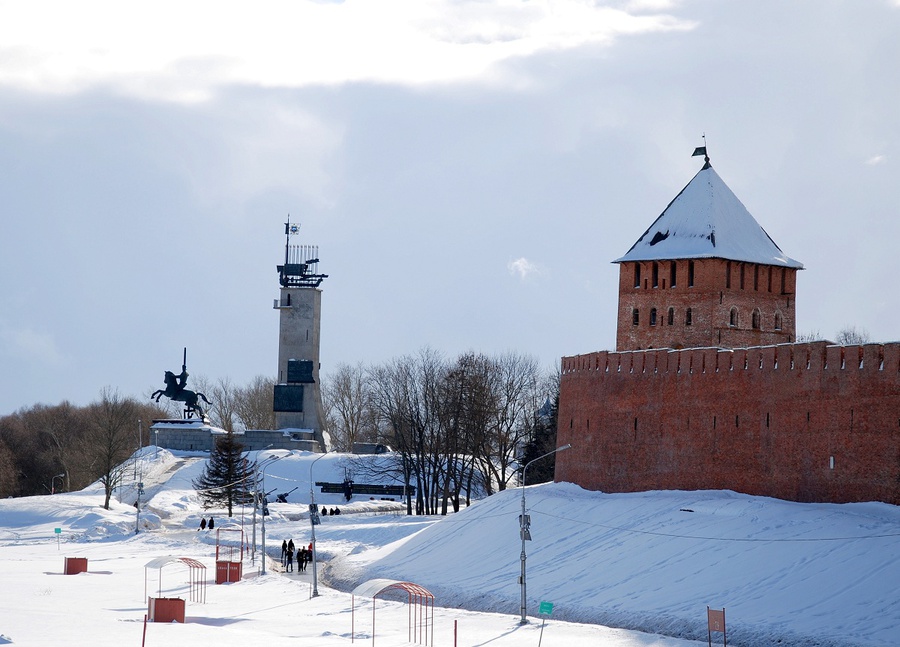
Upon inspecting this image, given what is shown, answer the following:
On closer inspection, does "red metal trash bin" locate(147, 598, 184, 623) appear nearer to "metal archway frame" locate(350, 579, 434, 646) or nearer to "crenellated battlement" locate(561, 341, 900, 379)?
"metal archway frame" locate(350, 579, 434, 646)

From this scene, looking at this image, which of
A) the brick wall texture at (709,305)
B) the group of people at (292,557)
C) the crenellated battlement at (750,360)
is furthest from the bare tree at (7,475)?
the brick wall texture at (709,305)

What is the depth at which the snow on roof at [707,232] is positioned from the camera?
150 ft

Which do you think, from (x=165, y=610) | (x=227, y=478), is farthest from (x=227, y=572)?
(x=227, y=478)

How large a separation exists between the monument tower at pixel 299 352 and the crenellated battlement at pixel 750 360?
32688 mm

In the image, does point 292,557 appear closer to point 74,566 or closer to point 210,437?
point 74,566

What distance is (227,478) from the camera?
65312mm

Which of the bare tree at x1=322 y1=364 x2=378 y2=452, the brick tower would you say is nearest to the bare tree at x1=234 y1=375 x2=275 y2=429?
the bare tree at x1=322 y1=364 x2=378 y2=452

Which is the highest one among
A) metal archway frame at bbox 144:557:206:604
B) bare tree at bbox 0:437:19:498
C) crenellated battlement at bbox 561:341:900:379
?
crenellated battlement at bbox 561:341:900:379

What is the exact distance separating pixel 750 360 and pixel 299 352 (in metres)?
44.0

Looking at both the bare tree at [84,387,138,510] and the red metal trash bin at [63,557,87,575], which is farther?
the bare tree at [84,387,138,510]

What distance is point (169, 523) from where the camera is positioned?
202ft

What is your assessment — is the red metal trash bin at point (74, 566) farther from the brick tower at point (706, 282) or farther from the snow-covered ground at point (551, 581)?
the brick tower at point (706, 282)

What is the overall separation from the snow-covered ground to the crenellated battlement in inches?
142

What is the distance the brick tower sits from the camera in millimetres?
45000
